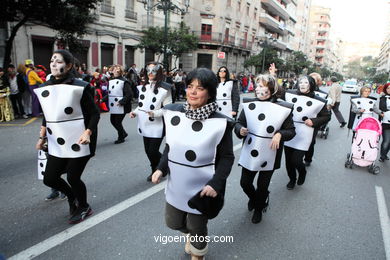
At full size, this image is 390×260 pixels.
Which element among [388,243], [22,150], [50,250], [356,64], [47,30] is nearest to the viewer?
[50,250]

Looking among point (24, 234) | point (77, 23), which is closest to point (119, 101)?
point (24, 234)

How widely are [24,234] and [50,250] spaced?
0.49 metres

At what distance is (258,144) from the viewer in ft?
11.0

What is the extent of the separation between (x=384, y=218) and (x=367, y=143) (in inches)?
92.8

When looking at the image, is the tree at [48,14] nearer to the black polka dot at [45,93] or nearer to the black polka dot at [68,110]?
the black polka dot at [45,93]

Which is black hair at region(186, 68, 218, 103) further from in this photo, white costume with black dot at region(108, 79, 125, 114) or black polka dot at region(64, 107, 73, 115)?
white costume with black dot at region(108, 79, 125, 114)

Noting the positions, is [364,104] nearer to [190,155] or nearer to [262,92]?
[262,92]

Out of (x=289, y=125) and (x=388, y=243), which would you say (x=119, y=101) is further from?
(x=388, y=243)

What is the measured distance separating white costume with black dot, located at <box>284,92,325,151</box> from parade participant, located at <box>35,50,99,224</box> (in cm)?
291

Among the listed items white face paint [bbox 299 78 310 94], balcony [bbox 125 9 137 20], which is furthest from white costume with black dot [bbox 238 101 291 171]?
balcony [bbox 125 9 137 20]

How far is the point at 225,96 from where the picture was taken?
6938mm

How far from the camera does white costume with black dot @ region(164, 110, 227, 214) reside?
89.3 inches

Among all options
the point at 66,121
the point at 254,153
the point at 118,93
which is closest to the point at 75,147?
the point at 66,121

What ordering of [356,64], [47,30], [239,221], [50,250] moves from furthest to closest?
[356,64]
[47,30]
[239,221]
[50,250]
